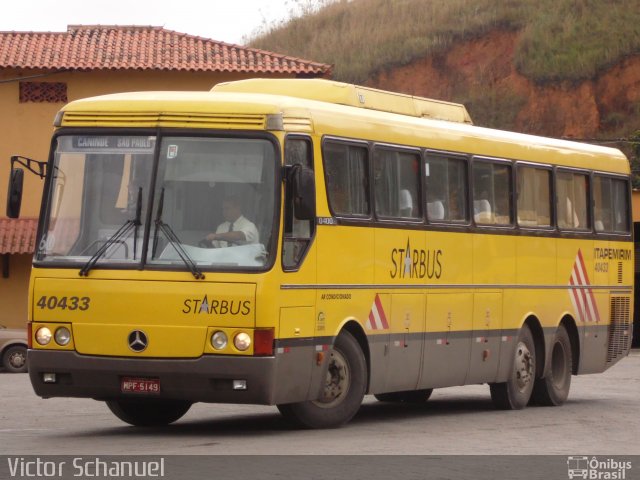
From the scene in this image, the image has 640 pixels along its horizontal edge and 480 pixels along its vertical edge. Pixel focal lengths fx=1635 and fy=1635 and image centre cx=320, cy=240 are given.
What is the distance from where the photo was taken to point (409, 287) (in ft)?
57.4

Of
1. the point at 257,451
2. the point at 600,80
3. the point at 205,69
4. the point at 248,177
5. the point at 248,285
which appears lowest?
the point at 257,451

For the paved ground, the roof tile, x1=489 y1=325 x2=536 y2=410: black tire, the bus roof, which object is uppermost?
the roof tile

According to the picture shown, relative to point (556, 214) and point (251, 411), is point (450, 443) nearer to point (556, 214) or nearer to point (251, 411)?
point (251, 411)

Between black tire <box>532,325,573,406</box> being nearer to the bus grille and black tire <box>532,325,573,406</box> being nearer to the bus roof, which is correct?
the bus grille

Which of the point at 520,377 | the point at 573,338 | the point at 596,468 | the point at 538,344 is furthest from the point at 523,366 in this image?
the point at 596,468

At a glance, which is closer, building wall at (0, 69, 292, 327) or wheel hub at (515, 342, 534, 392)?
wheel hub at (515, 342, 534, 392)

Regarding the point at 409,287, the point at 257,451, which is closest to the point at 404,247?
the point at 409,287

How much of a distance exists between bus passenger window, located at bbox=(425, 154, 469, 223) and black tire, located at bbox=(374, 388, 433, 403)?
10.7 feet

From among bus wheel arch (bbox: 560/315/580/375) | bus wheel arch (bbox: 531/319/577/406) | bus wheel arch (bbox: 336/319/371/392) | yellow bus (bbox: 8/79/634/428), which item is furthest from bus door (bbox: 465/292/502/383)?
bus wheel arch (bbox: 336/319/371/392)

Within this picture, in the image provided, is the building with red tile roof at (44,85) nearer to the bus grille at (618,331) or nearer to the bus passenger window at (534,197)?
the bus grille at (618,331)

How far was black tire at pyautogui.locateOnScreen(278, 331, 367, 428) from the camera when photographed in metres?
15.7

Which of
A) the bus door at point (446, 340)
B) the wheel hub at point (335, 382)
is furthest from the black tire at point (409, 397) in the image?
the wheel hub at point (335, 382)

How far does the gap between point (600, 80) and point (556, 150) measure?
5396 centimetres

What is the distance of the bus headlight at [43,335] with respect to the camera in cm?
1501
